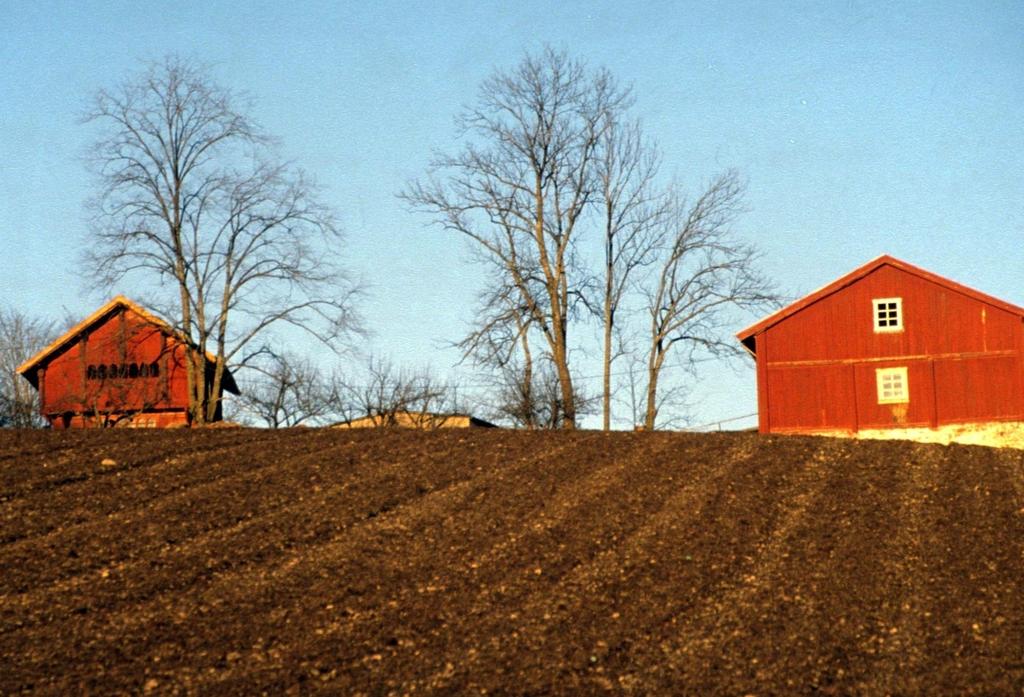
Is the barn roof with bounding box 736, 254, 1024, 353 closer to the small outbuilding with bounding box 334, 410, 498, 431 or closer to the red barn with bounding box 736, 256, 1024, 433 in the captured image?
the red barn with bounding box 736, 256, 1024, 433

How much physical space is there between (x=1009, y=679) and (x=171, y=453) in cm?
1352

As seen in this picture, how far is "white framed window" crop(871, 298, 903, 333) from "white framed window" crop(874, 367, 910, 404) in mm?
1183

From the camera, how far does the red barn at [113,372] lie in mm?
42906

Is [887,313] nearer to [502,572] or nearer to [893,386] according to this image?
[893,386]

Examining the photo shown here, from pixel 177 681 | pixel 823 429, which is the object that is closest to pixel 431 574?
pixel 177 681

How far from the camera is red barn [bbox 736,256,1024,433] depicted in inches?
1330

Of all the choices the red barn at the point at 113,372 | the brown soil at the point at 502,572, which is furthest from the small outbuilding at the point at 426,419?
Result: the brown soil at the point at 502,572

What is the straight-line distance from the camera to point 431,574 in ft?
45.9

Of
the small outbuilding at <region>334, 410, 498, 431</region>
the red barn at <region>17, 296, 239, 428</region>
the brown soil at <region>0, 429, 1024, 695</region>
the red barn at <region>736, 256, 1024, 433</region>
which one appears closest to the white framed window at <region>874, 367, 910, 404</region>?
the red barn at <region>736, 256, 1024, 433</region>

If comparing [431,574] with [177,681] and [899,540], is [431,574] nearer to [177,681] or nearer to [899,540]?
[177,681]

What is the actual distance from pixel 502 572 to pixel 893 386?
22.7m

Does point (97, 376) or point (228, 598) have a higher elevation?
point (97, 376)

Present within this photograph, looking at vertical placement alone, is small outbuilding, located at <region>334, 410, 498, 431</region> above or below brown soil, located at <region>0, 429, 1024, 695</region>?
above

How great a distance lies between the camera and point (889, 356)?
112 feet
